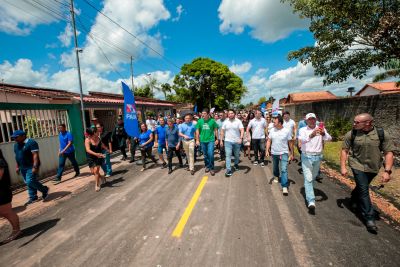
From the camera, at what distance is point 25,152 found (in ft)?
16.7

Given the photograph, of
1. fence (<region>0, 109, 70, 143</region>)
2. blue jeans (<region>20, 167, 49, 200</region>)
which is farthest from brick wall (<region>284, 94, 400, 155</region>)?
fence (<region>0, 109, 70, 143</region>)

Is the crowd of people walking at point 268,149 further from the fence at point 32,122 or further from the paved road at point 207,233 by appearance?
the fence at point 32,122

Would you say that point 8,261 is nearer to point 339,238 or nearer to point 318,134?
point 339,238

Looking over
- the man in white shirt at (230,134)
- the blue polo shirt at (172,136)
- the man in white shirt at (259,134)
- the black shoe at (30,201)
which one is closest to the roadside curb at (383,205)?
the man in white shirt at (259,134)

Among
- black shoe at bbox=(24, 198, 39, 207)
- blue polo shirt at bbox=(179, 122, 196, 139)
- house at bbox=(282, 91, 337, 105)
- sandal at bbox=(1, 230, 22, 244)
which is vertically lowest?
black shoe at bbox=(24, 198, 39, 207)

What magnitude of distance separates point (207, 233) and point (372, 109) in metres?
9.39

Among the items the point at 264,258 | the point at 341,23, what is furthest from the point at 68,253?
the point at 341,23

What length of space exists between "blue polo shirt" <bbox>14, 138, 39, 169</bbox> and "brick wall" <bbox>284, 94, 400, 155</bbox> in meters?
10.9

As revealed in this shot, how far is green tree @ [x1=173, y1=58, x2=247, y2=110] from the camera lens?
37.0m

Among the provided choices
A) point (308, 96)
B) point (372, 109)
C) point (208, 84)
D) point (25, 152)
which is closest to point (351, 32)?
point (372, 109)

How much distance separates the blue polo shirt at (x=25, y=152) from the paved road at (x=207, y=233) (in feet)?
4.22

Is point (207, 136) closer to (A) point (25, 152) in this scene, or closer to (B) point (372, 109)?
(A) point (25, 152)

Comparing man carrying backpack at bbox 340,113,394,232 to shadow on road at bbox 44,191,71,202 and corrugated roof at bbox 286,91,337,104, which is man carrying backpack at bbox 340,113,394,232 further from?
corrugated roof at bbox 286,91,337,104

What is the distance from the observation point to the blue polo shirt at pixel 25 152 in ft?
16.7
